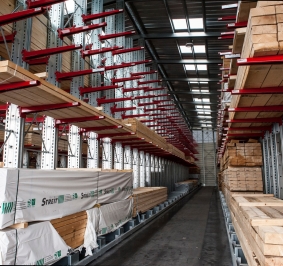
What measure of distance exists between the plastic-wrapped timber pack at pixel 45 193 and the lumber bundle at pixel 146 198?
3.13 meters

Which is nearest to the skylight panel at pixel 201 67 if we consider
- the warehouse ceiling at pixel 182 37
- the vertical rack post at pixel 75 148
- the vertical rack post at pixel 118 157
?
the warehouse ceiling at pixel 182 37

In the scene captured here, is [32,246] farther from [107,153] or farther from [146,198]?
[146,198]

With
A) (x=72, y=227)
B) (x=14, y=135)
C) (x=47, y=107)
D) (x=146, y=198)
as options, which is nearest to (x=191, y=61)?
(x=146, y=198)

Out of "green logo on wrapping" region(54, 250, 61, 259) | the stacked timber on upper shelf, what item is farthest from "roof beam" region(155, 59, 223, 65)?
"green logo on wrapping" region(54, 250, 61, 259)

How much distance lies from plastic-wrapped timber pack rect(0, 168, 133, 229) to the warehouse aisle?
4.72 feet

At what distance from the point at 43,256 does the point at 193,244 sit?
5168mm

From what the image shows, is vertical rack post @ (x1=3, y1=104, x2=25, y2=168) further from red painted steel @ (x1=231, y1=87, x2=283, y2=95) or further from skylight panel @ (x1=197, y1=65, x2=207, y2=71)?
skylight panel @ (x1=197, y1=65, x2=207, y2=71)

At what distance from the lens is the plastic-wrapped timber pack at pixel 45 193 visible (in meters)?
3.79

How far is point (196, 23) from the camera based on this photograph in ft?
48.9

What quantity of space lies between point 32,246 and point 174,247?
478 cm

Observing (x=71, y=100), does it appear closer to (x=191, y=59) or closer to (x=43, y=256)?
(x=43, y=256)

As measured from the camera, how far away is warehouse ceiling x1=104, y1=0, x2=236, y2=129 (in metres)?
13.7

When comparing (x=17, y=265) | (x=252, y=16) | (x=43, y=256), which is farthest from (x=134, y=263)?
(x=252, y=16)

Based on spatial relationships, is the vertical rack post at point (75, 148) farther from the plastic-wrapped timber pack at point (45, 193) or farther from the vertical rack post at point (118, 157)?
the vertical rack post at point (118, 157)
